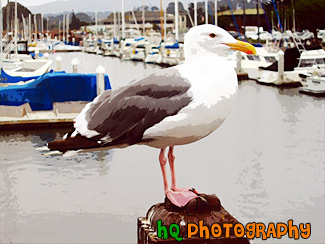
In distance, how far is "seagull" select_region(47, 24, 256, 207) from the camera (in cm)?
578

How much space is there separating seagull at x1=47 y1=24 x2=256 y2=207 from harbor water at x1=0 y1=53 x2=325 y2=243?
767 centimetres

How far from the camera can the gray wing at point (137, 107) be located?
5.98 metres

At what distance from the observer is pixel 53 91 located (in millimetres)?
26219

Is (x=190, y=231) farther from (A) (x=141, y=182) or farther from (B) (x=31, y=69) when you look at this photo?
(B) (x=31, y=69)

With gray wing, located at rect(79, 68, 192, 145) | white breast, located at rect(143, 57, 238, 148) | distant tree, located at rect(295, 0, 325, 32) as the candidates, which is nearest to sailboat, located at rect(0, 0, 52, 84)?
gray wing, located at rect(79, 68, 192, 145)

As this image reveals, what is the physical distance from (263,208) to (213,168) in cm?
449

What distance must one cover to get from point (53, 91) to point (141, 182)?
904 cm

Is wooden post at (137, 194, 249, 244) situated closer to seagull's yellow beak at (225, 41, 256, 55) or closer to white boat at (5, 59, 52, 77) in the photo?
seagull's yellow beak at (225, 41, 256, 55)

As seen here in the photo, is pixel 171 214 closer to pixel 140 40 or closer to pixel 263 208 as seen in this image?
pixel 263 208

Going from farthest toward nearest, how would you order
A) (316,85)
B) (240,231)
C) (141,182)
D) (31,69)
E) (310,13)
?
1. (310,13)
2. (31,69)
3. (316,85)
4. (141,182)
5. (240,231)

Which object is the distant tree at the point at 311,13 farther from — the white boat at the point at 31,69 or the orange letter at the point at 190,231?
the orange letter at the point at 190,231

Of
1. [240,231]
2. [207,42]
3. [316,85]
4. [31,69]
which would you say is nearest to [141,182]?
[207,42]

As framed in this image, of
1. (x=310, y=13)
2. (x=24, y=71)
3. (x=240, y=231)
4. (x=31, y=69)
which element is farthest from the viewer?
(x=310, y=13)

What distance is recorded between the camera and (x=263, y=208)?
15.6 m
